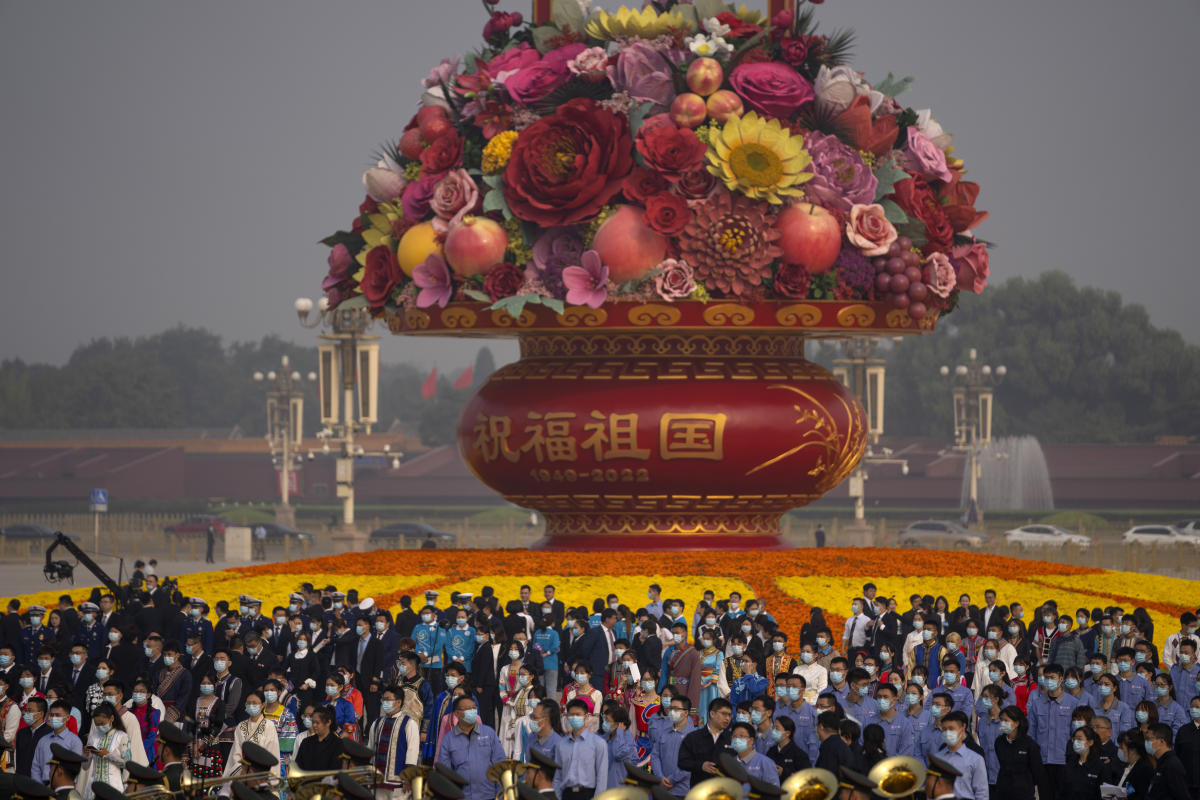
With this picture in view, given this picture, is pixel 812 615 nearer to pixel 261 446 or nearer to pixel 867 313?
pixel 867 313

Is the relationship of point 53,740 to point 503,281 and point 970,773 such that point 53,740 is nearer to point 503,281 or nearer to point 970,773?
point 970,773

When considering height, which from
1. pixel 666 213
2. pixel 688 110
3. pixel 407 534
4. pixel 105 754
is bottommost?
pixel 407 534

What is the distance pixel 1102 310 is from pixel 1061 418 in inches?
324

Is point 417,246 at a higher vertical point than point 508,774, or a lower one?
higher

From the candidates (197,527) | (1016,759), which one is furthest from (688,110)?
(197,527)

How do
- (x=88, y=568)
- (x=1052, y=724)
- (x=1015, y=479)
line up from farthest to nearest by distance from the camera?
1. (x=1015, y=479)
2. (x=88, y=568)
3. (x=1052, y=724)

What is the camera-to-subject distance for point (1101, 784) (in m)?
17.3

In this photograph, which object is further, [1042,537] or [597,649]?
[1042,537]

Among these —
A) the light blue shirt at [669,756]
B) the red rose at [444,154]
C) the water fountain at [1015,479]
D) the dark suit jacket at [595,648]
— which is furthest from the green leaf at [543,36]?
the water fountain at [1015,479]

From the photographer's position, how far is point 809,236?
1142 inches

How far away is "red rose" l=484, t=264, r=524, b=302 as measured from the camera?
29297 millimetres

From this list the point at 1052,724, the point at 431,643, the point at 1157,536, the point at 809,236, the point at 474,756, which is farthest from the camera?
the point at 1157,536

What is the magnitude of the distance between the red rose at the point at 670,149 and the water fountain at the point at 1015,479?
2281 inches

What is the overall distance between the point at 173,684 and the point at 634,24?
14.1 m
